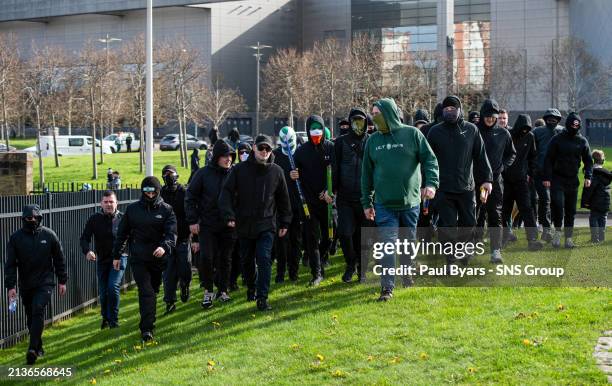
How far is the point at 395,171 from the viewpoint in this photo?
373 inches

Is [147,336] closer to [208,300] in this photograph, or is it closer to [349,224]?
[208,300]

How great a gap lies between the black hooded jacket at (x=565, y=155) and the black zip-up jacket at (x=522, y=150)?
0.94 ft

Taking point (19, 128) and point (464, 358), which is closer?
point (464, 358)

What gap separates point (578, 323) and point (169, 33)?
82.1 m

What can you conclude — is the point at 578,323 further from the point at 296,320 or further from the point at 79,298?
the point at 79,298

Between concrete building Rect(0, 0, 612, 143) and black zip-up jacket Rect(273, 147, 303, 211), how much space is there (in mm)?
60976

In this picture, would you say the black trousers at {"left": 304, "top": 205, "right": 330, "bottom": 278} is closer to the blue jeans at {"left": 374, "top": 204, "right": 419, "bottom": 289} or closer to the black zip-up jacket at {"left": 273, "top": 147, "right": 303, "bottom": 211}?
the black zip-up jacket at {"left": 273, "top": 147, "right": 303, "bottom": 211}

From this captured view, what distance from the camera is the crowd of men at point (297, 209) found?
9609 millimetres

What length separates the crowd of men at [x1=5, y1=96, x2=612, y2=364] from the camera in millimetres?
9609

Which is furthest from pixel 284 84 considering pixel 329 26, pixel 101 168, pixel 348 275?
pixel 348 275

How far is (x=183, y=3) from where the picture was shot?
84.4 meters

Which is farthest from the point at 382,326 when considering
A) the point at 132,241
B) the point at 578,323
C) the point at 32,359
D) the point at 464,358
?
the point at 32,359

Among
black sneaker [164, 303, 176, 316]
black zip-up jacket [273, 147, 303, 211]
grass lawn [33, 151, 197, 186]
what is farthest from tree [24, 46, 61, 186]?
black sneaker [164, 303, 176, 316]

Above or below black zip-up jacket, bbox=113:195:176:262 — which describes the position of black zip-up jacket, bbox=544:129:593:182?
above
